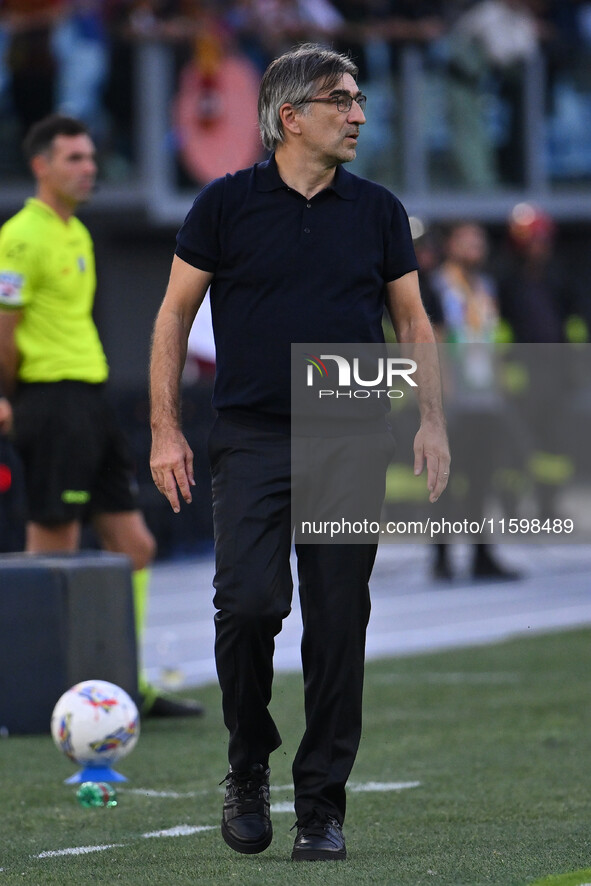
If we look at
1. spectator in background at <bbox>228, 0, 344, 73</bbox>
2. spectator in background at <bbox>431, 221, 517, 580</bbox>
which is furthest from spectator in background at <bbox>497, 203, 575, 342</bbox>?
spectator in background at <bbox>228, 0, 344, 73</bbox>

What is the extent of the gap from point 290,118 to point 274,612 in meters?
1.26

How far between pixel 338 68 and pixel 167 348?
836 mm

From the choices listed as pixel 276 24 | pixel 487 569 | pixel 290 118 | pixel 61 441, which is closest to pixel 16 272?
pixel 61 441

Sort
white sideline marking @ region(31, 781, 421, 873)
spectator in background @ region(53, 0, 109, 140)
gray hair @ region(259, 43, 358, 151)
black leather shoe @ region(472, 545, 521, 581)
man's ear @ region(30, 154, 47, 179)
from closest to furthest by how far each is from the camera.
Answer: gray hair @ region(259, 43, 358, 151)
white sideline marking @ region(31, 781, 421, 873)
man's ear @ region(30, 154, 47, 179)
black leather shoe @ region(472, 545, 521, 581)
spectator in background @ region(53, 0, 109, 140)

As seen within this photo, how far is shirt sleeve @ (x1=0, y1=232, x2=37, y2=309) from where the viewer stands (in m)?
7.07

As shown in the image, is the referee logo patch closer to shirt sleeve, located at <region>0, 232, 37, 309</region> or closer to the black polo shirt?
shirt sleeve, located at <region>0, 232, 37, 309</region>

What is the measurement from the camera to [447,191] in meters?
20.1

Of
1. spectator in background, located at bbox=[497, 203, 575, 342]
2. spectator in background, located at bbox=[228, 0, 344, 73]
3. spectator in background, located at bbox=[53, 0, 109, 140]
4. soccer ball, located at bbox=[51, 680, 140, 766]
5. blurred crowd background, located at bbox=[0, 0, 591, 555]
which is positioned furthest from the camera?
spectator in background, located at bbox=[228, 0, 344, 73]

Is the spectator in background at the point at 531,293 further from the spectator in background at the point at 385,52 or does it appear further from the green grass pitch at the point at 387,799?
the spectator in background at the point at 385,52

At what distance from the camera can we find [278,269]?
4.56 m

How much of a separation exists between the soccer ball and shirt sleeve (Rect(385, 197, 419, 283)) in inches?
66.1

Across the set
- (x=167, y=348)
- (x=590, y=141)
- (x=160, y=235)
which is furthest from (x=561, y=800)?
(x=590, y=141)

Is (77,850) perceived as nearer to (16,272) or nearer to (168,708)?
(168,708)

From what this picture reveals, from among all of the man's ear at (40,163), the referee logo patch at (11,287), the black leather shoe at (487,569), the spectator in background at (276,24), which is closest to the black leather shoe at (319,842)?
the referee logo patch at (11,287)
